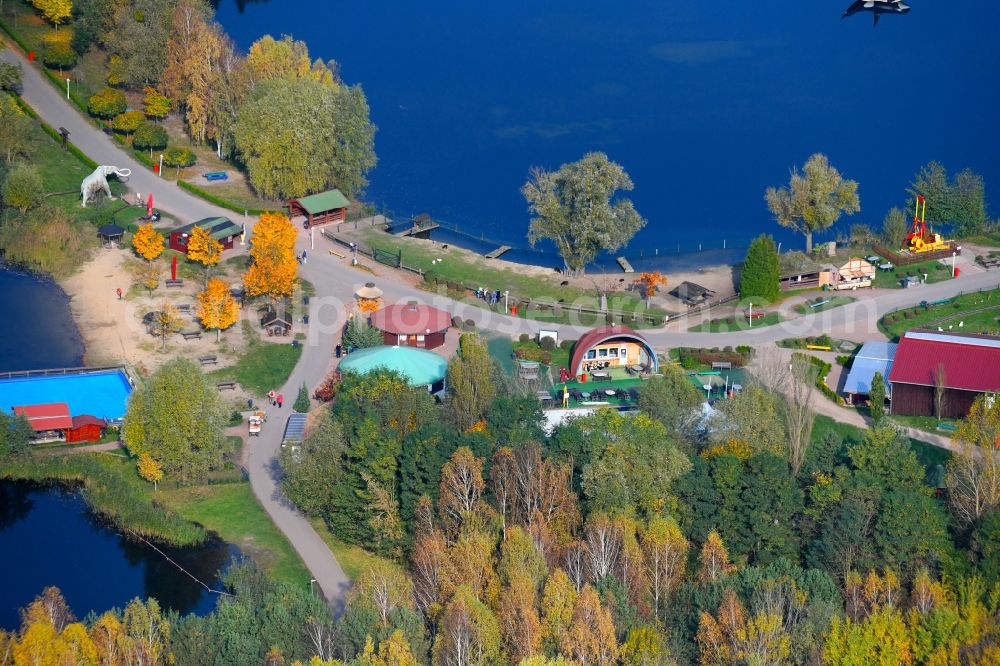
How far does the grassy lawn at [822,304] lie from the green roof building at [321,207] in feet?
96.8

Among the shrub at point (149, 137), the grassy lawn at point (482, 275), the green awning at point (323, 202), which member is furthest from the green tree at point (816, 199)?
the shrub at point (149, 137)

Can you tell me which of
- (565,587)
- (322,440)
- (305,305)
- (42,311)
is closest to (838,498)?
(565,587)

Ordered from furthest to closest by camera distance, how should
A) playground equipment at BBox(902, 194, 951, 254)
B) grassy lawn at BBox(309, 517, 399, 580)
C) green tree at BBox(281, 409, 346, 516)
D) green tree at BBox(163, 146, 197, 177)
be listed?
1. green tree at BBox(163, 146, 197, 177)
2. playground equipment at BBox(902, 194, 951, 254)
3. green tree at BBox(281, 409, 346, 516)
4. grassy lawn at BBox(309, 517, 399, 580)

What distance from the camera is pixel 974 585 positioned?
2500 inches

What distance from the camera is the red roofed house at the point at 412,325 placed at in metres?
89.1

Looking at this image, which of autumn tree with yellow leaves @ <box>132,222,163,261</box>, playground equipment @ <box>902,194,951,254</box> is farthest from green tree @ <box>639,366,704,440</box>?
autumn tree with yellow leaves @ <box>132,222,163,261</box>

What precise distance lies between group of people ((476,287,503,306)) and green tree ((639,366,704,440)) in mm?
17927

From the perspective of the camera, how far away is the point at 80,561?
2788 inches

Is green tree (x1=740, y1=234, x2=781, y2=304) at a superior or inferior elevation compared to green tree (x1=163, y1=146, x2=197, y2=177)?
inferior

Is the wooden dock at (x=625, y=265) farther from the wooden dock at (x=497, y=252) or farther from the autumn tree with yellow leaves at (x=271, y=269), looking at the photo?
the autumn tree with yellow leaves at (x=271, y=269)

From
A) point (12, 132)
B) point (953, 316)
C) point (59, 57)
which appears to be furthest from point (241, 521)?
point (59, 57)

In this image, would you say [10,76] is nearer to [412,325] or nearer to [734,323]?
[412,325]

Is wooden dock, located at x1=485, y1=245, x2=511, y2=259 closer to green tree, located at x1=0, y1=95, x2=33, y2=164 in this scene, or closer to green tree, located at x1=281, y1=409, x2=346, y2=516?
green tree, located at x1=0, y1=95, x2=33, y2=164

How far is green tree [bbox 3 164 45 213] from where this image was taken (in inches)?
4001
